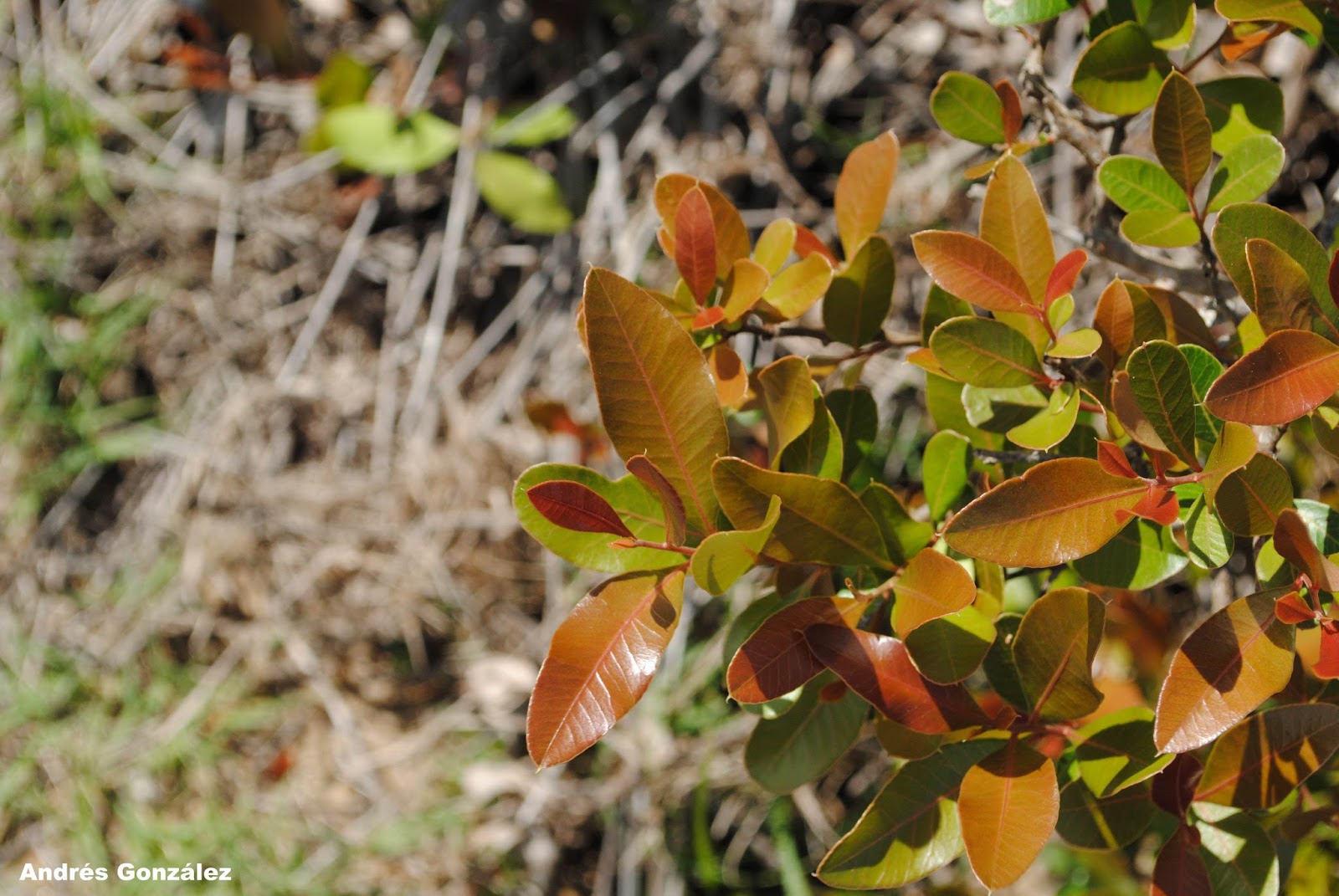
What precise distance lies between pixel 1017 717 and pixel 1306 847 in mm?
820

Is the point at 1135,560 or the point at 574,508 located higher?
the point at 574,508

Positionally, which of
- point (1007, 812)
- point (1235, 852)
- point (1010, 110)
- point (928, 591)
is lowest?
point (1235, 852)

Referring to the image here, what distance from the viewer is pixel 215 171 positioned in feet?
7.40

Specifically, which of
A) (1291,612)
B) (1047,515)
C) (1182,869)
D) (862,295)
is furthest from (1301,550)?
(862,295)

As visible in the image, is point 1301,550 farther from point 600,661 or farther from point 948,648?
point 600,661

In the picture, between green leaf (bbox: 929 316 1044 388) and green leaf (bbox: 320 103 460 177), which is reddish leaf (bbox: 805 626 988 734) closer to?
green leaf (bbox: 929 316 1044 388)

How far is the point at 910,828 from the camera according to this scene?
2.16ft

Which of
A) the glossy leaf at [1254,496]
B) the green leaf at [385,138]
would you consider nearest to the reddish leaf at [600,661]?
the glossy leaf at [1254,496]

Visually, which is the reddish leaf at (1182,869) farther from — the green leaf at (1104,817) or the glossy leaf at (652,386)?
the glossy leaf at (652,386)

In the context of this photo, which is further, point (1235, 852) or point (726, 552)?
point (1235, 852)

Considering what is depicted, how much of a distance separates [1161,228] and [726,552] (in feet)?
1.49

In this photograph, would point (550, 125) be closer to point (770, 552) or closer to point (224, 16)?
point (224, 16)

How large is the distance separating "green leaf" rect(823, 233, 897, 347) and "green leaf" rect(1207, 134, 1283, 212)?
0.25 metres

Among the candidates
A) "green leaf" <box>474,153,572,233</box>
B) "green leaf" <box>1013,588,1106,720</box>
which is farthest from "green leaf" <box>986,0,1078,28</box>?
"green leaf" <box>474,153,572,233</box>
